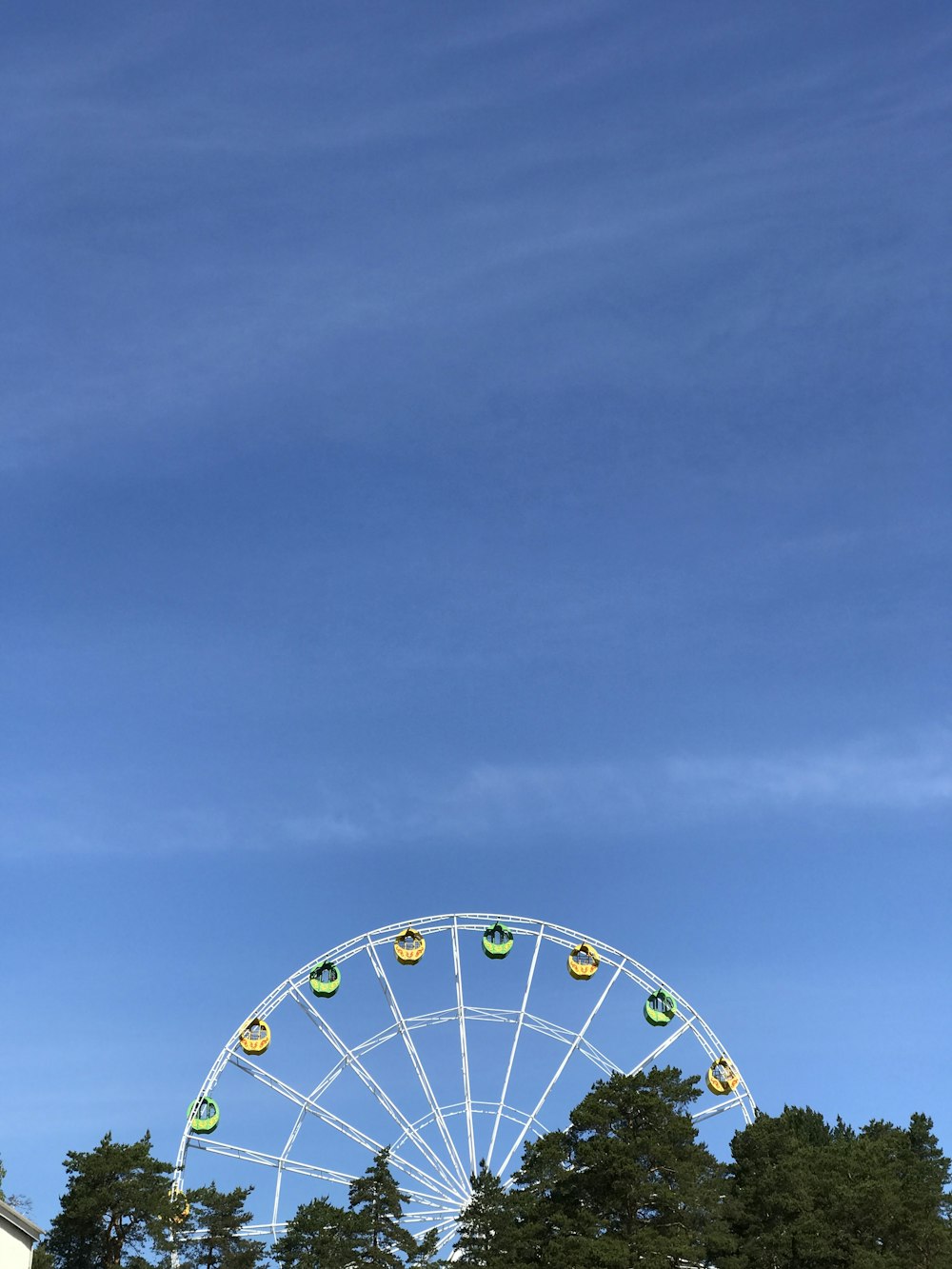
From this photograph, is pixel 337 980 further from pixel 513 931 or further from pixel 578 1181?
pixel 578 1181

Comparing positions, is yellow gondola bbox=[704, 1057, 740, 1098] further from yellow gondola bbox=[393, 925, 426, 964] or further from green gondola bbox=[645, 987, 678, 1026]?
yellow gondola bbox=[393, 925, 426, 964]

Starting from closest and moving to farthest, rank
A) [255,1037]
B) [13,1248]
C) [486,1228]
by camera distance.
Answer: [13,1248] < [486,1228] < [255,1037]

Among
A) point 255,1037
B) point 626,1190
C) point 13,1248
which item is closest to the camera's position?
point 13,1248

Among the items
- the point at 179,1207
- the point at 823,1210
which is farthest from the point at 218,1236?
the point at 823,1210

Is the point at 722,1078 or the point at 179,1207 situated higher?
the point at 722,1078

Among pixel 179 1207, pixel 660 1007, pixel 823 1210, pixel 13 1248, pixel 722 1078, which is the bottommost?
pixel 13 1248

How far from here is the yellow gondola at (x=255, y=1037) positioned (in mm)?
71438

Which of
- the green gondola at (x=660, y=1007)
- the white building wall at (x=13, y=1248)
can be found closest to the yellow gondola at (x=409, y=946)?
the green gondola at (x=660, y=1007)

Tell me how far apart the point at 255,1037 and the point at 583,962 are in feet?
51.9

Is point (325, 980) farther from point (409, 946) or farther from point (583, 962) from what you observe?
point (583, 962)

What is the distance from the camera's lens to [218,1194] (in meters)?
60.1

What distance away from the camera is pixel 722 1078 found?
71688 millimetres

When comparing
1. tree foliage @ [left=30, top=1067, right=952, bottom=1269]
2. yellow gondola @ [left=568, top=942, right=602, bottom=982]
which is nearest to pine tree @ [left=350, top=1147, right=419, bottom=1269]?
tree foliage @ [left=30, top=1067, right=952, bottom=1269]

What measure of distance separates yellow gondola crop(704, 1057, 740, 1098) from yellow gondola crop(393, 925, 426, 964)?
14.7 m
